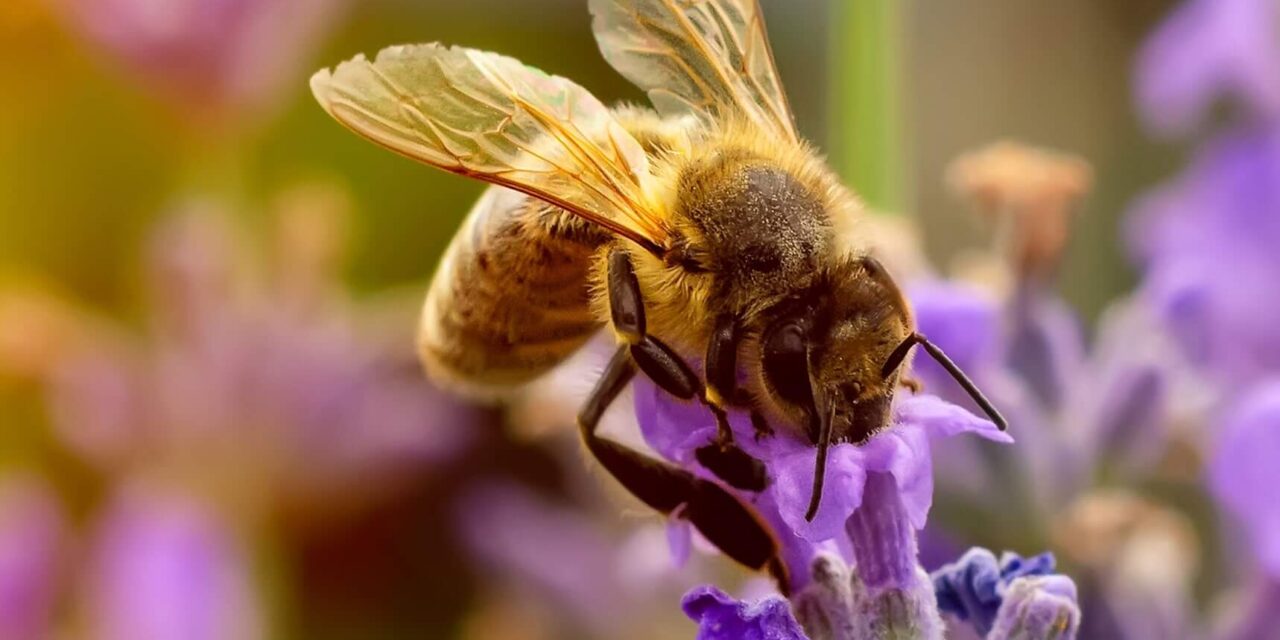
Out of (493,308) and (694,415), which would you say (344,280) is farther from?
(694,415)

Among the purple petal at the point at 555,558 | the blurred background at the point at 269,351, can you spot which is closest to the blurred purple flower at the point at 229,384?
the blurred background at the point at 269,351

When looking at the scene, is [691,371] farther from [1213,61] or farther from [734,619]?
[1213,61]

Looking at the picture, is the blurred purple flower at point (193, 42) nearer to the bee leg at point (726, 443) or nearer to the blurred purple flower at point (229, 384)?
the blurred purple flower at point (229, 384)

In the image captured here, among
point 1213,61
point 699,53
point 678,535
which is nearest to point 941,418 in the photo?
point 678,535

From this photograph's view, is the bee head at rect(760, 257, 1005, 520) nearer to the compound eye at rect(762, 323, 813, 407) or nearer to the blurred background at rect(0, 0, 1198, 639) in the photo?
the compound eye at rect(762, 323, 813, 407)

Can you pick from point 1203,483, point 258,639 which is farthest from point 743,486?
point 258,639

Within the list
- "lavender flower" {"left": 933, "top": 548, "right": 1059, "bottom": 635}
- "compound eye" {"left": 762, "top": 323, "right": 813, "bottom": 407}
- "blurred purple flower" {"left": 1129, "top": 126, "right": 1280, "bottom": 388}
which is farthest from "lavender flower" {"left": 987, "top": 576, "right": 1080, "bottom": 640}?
"blurred purple flower" {"left": 1129, "top": 126, "right": 1280, "bottom": 388}

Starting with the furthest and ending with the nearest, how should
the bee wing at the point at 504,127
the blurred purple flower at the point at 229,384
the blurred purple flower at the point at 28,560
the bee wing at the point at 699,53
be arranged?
the blurred purple flower at the point at 229,384
the blurred purple flower at the point at 28,560
the bee wing at the point at 699,53
the bee wing at the point at 504,127
